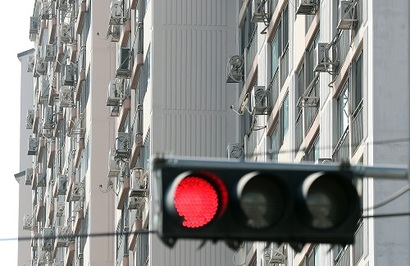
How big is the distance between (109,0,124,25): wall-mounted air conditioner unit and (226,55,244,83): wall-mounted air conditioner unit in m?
11.5

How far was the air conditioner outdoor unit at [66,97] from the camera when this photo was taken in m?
72.4

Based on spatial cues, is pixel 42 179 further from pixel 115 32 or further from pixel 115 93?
pixel 115 93

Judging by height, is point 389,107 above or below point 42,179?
above

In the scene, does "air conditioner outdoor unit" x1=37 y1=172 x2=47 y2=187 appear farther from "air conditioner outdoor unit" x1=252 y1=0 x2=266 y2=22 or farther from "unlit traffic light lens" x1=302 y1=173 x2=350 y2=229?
"unlit traffic light lens" x1=302 y1=173 x2=350 y2=229

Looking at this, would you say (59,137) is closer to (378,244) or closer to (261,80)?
(261,80)

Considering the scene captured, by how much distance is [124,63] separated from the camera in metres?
55.7

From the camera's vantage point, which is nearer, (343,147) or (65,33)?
(343,147)

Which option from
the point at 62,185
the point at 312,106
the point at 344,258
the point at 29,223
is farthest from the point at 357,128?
the point at 29,223

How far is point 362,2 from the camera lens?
32.4 m

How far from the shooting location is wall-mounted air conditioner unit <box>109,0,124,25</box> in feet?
190

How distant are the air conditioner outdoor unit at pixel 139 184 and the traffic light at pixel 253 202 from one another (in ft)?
127

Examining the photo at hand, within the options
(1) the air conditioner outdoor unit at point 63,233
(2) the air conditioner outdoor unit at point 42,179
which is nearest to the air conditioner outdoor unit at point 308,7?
(1) the air conditioner outdoor unit at point 63,233

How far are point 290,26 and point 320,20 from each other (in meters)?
3.41

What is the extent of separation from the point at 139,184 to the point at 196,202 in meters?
39.1
